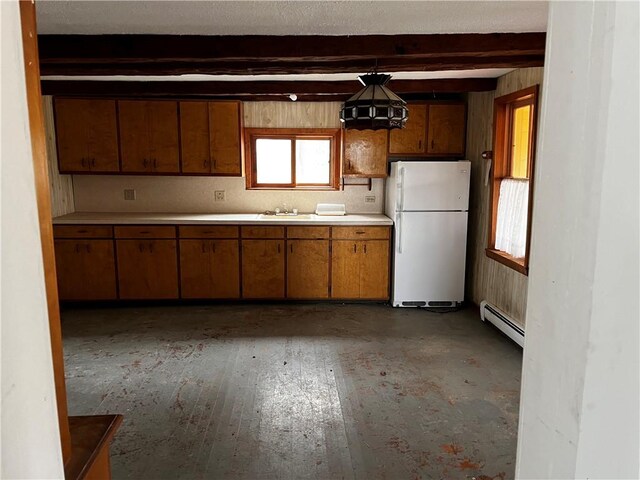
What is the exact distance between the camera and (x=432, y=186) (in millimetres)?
4715

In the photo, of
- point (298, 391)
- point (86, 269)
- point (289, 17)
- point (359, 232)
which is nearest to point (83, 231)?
point (86, 269)

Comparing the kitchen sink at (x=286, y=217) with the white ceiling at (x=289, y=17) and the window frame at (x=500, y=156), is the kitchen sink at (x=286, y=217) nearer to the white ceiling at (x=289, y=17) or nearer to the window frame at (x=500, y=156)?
the window frame at (x=500, y=156)

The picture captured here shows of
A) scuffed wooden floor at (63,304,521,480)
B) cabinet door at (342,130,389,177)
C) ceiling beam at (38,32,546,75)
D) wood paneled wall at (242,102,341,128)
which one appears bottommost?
scuffed wooden floor at (63,304,521,480)

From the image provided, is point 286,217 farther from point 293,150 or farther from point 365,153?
point 365,153

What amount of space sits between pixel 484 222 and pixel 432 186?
0.63 metres

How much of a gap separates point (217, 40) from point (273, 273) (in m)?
2.62

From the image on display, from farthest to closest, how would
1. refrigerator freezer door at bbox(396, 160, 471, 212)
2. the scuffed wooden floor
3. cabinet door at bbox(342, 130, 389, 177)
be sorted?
cabinet door at bbox(342, 130, 389, 177) < refrigerator freezer door at bbox(396, 160, 471, 212) < the scuffed wooden floor

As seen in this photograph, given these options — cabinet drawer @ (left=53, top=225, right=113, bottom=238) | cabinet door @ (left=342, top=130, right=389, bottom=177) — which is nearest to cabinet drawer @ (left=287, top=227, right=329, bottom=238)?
cabinet door @ (left=342, top=130, right=389, bottom=177)

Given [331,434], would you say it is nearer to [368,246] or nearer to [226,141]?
[368,246]

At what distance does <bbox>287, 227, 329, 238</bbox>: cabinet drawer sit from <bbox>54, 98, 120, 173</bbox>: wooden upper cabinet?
2003mm

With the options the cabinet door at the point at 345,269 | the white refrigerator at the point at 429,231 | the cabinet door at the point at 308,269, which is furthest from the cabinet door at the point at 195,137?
the white refrigerator at the point at 429,231

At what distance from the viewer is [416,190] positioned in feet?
15.5

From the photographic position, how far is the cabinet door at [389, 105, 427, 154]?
496 cm

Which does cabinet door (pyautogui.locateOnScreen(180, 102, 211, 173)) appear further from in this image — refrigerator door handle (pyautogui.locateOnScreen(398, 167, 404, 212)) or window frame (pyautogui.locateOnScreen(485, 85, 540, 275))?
window frame (pyautogui.locateOnScreen(485, 85, 540, 275))
